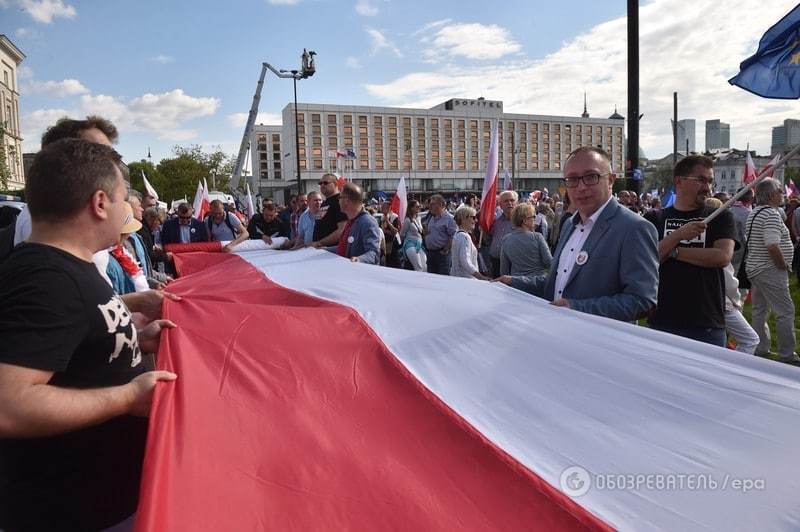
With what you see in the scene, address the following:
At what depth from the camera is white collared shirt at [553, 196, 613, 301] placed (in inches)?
119

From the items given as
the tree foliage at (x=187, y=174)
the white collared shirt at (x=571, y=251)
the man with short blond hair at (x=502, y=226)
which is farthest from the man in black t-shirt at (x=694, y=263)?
the tree foliage at (x=187, y=174)

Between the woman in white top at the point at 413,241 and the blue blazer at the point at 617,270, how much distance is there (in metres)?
6.39

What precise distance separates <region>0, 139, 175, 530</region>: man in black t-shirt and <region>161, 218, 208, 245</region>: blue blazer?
25.2 feet

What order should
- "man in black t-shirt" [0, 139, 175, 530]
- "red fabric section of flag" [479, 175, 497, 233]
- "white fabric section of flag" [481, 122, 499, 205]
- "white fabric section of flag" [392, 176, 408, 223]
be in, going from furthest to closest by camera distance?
"white fabric section of flag" [392, 176, 408, 223] < "red fabric section of flag" [479, 175, 497, 233] < "white fabric section of flag" [481, 122, 499, 205] < "man in black t-shirt" [0, 139, 175, 530]

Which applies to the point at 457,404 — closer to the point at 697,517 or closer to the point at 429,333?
the point at 429,333

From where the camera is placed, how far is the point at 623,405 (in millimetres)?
1713

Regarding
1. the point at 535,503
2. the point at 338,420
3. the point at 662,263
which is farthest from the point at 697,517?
the point at 662,263

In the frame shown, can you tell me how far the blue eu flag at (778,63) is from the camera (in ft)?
12.6

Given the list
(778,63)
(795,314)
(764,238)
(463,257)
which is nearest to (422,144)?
(795,314)

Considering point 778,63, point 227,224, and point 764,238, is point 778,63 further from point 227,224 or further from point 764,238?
point 227,224

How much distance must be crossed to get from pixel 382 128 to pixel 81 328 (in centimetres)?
11966

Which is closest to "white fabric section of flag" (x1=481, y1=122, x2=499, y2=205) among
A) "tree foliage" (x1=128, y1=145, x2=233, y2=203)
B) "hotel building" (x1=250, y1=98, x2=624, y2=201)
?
"tree foliage" (x1=128, y1=145, x2=233, y2=203)

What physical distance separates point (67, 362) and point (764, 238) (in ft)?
23.7

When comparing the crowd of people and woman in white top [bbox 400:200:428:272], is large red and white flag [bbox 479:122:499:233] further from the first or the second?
the crowd of people
